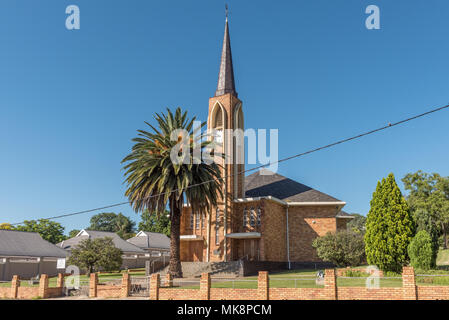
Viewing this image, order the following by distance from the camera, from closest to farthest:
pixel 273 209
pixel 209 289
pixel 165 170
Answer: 1. pixel 209 289
2. pixel 165 170
3. pixel 273 209

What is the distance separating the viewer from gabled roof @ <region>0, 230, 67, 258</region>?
41500mm

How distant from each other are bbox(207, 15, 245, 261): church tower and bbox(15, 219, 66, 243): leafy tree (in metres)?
44.4

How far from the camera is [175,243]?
3098 cm

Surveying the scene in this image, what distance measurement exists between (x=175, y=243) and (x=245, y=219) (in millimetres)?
8213

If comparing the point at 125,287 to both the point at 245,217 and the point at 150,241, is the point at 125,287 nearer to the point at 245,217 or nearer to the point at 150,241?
the point at 245,217

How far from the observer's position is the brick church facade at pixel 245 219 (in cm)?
3581

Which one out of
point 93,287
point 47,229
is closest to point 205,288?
point 93,287

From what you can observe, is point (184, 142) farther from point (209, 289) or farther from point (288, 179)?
point (288, 179)

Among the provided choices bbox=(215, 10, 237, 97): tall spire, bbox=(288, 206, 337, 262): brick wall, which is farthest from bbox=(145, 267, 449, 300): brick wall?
bbox=(215, 10, 237, 97): tall spire

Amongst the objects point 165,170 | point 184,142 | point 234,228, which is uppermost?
point 184,142
